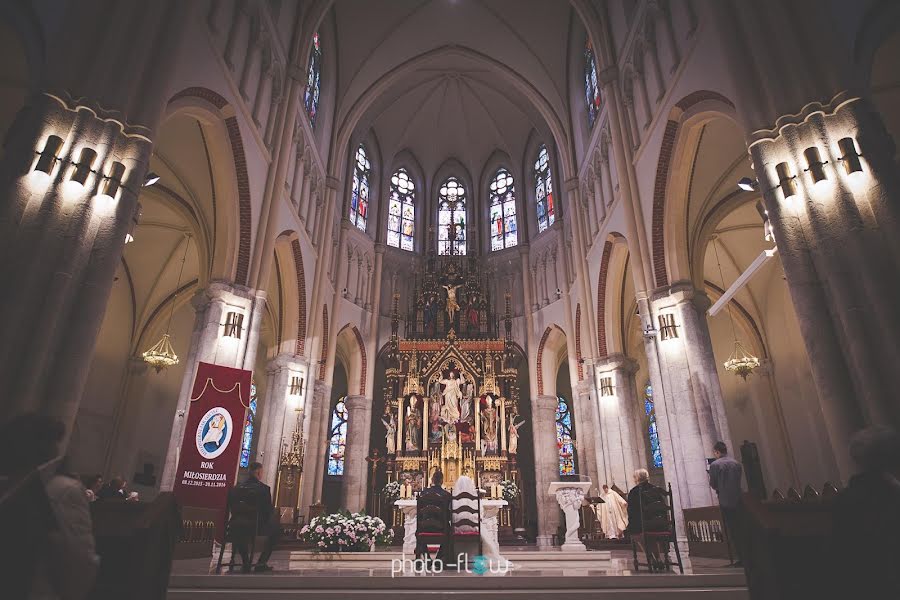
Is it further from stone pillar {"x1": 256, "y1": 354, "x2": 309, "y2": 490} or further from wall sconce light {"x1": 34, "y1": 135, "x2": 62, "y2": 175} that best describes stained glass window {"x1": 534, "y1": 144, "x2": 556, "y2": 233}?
wall sconce light {"x1": 34, "y1": 135, "x2": 62, "y2": 175}

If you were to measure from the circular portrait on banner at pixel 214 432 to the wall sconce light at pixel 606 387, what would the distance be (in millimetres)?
10401

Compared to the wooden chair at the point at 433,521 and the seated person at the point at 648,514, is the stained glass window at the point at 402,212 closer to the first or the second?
the wooden chair at the point at 433,521

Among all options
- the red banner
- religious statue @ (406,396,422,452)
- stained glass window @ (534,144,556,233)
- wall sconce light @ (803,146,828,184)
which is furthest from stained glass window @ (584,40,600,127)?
the red banner

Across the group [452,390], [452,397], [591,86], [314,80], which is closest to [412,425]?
[452,397]

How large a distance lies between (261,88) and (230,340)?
634 centimetres

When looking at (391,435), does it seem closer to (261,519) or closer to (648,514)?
(261,519)

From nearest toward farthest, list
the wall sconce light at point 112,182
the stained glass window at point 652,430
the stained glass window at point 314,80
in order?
the wall sconce light at point 112,182 → the stained glass window at point 314,80 → the stained glass window at point 652,430

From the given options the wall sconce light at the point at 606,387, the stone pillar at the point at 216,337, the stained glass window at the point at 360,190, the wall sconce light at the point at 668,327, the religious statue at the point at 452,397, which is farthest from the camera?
the stained glass window at the point at 360,190

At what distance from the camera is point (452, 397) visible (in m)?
20.3

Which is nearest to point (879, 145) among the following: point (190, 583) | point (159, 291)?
point (190, 583)

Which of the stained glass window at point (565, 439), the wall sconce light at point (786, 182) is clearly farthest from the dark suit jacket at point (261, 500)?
the stained glass window at point (565, 439)

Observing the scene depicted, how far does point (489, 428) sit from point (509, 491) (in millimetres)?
2667

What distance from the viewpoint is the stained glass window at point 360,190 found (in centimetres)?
2350

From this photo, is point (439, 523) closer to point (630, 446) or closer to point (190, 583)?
point (190, 583)
